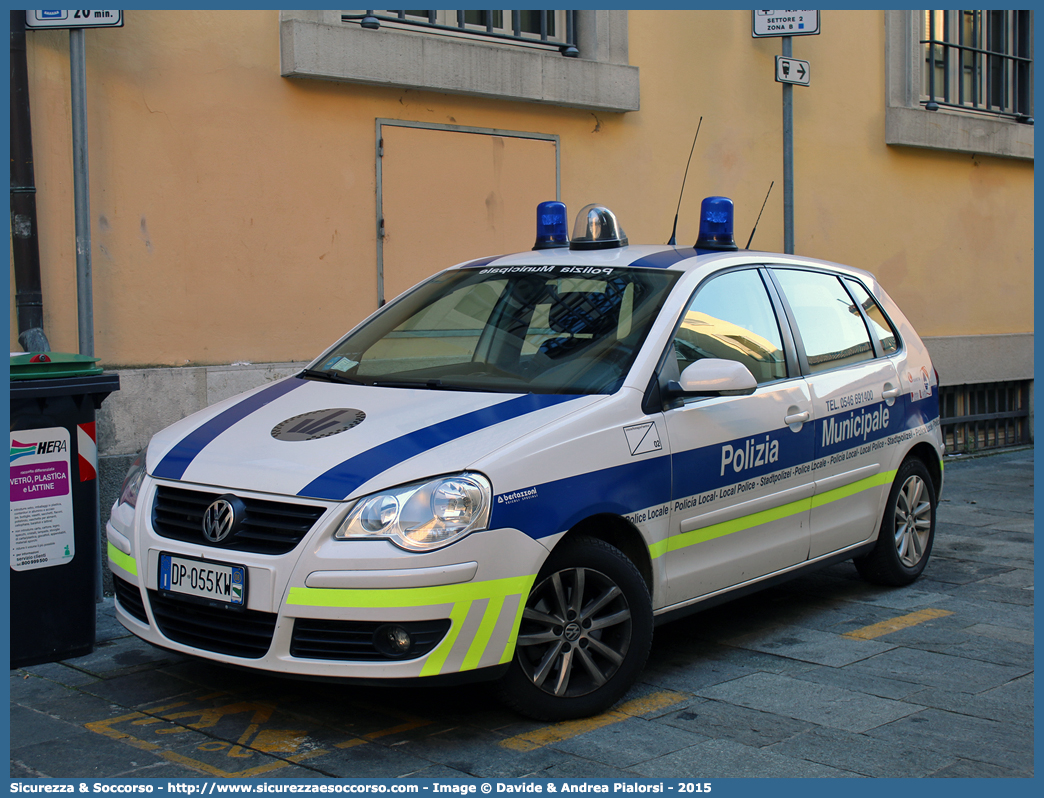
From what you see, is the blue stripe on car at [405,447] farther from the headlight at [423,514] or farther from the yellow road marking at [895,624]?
the yellow road marking at [895,624]

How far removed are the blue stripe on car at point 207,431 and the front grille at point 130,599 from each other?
416 millimetres

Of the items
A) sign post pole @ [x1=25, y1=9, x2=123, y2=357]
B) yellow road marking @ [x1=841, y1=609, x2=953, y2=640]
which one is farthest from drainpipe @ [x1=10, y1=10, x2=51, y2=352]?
yellow road marking @ [x1=841, y1=609, x2=953, y2=640]

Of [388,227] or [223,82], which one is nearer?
[223,82]

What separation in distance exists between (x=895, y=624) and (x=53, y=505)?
3.77 metres

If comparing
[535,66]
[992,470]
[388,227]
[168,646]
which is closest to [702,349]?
[168,646]

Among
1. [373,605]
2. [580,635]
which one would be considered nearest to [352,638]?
[373,605]

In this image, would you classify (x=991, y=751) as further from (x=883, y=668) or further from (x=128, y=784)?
(x=128, y=784)

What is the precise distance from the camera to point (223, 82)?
22.4 ft

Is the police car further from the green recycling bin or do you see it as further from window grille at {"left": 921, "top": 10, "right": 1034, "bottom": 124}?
window grille at {"left": 921, "top": 10, "right": 1034, "bottom": 124}

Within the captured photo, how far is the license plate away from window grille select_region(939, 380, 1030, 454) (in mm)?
9078

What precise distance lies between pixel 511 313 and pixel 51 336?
9.79 feet

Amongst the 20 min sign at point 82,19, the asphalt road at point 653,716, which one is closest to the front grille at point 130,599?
the asphalt road at point 653,716

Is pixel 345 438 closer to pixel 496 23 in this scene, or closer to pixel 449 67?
pixel 449 67

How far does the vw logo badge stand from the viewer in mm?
3623
